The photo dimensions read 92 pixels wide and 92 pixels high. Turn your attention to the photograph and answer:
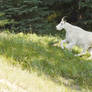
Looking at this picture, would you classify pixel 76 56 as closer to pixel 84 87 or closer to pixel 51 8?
pixel 84 87

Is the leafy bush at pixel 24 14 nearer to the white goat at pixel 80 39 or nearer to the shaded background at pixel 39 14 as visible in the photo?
the shaded background at pixel 39 14

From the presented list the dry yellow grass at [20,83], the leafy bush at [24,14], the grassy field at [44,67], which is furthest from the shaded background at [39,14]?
the dry yellow grass at [20,83]

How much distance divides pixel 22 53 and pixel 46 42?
198 cm

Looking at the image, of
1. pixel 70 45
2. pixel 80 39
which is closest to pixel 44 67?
pixel 70 45

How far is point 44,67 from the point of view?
6.18 meters

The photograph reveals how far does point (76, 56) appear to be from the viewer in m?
7.48

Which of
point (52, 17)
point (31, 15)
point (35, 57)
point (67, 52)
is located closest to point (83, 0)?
point (52, 17)

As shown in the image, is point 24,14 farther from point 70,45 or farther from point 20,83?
point 20,83

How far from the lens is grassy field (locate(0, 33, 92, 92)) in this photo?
14.8ft

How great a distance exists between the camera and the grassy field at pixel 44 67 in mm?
4508

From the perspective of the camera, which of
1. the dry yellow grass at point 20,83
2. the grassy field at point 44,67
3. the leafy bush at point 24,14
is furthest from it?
the leafy bush at point 24,14

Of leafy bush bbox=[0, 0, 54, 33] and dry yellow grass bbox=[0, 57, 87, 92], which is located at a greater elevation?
dry yellow grass bbox=[0, 57, 87, 92]

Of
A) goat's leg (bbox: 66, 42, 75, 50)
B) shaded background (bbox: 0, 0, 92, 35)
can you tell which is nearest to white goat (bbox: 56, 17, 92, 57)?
goat's leg (bbox: 66, 42, 75, 50)

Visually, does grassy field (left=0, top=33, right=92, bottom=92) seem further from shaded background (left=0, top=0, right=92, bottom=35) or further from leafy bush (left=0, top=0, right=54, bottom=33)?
leafy bush (left=0, top=0, right=54, bottom=33)
